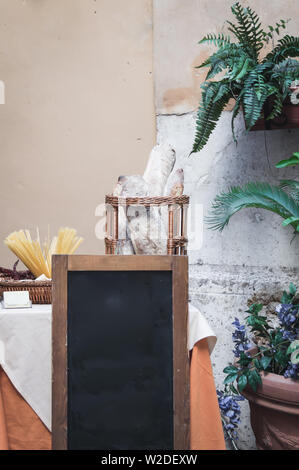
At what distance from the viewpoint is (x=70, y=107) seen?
116 inches

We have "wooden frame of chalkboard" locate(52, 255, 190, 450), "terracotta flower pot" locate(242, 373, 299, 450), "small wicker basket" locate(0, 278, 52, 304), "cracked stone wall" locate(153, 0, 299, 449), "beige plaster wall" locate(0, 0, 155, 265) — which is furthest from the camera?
"beige plaster wall" locate(0, 0, 155, 265)

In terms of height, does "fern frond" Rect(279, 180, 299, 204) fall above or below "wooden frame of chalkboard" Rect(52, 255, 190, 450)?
above

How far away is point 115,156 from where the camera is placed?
2.87m

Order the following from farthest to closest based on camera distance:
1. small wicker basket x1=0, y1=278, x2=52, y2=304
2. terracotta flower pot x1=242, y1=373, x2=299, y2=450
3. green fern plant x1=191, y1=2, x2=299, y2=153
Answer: green fern plant x1=191, y1=2, x2=299, y2=153, terracotta flower pot x1=242, y1=373, x2=299, y2=450, small wicker basket x1=0, y1=278, x2=52, y2=304

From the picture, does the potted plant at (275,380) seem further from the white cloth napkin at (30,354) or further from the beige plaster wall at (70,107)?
the beige plaster wall at (70,107)

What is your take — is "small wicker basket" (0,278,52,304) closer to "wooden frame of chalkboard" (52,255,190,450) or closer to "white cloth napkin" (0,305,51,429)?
"white cloth napkin" (0,305,51,429)

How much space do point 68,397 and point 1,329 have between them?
33cm

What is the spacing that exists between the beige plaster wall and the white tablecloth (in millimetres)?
1322

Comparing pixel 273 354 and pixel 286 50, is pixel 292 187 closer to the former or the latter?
pixel 286 50

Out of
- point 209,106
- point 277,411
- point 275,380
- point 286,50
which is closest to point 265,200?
point 209,106

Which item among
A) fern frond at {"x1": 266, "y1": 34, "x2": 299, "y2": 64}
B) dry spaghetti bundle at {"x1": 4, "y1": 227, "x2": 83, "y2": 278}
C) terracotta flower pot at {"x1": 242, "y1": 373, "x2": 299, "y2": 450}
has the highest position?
fern frond at {"x1": 266, "y1": 34, "x2": 299, "y2": 64}

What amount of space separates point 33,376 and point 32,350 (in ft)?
0.27

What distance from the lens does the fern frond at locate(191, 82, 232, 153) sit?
Answer: 2203mm

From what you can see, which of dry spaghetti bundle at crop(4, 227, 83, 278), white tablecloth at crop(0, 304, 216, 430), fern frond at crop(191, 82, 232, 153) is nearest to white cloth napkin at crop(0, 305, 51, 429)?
white tablecloth at crop(0, 304, 216, 430)
